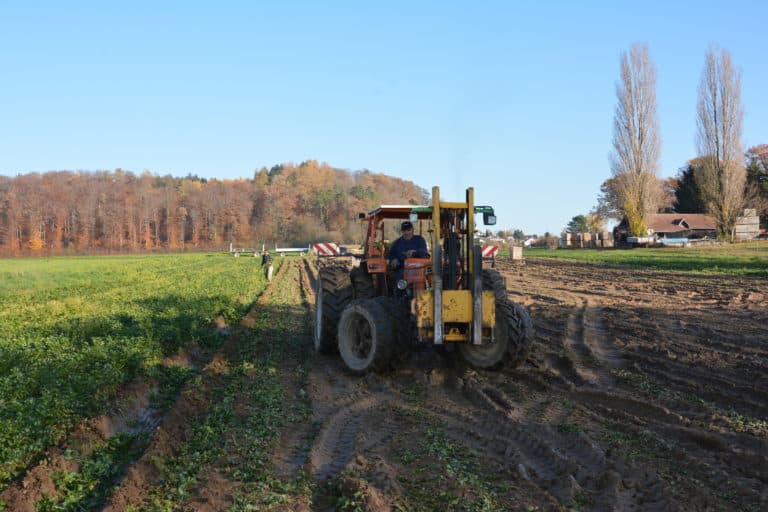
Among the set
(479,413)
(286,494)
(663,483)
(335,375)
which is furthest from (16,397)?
(663,483)

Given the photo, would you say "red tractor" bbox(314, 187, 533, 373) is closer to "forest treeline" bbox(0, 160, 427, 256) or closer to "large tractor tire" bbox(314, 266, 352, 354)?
"large tractor tire" bbox(314, 266, 352, 354)

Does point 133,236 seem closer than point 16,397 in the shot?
No

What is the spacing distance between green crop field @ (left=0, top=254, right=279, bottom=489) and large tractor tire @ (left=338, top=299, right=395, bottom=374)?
8.35 feet

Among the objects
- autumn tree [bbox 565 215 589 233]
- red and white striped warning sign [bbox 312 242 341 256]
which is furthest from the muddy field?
autumn tree [bbox 565 215 589 233]

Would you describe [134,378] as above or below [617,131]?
below

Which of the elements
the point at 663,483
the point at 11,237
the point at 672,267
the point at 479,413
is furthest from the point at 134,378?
the point at 11,237

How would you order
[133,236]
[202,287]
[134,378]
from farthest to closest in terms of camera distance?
[133,236]
[202,287]
[134,378]

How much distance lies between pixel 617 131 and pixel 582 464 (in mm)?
50647

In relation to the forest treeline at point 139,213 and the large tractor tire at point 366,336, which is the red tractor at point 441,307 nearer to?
the large tractor tire at point 366,336

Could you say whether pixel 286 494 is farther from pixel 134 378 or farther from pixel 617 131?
pixel 617 131

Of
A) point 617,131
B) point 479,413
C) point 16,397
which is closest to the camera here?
point 479,413

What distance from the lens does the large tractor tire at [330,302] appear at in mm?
9688

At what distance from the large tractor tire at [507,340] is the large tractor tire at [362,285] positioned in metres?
1.82

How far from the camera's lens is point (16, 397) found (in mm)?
7297
